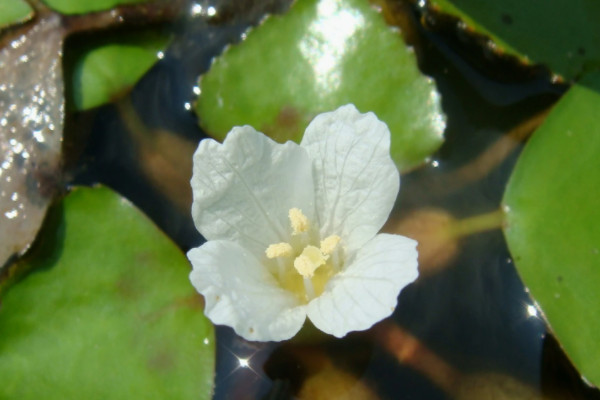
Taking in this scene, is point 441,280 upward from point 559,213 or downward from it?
downward

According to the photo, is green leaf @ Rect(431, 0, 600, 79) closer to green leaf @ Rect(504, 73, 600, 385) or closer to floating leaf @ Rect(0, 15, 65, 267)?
green leaf @ Rect(504, 73, 600, 385)

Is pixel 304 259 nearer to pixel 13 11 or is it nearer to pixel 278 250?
pixel 278 250

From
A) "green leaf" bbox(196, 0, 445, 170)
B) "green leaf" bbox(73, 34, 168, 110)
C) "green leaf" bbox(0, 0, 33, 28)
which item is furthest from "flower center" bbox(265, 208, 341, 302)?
"green leaf" bbox(0, 0, 33, 28)

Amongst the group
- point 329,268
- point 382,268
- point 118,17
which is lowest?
point 329,268

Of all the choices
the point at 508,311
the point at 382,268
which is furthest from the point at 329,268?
the point at 508,311

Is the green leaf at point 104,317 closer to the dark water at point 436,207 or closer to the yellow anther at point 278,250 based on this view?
the dark water at point 436,207

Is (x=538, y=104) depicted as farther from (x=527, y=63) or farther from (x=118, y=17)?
(x=118, y=17)

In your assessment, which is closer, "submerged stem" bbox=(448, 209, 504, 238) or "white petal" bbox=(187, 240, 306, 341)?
"white petal" bbox=(187, 240, 306, 341)
